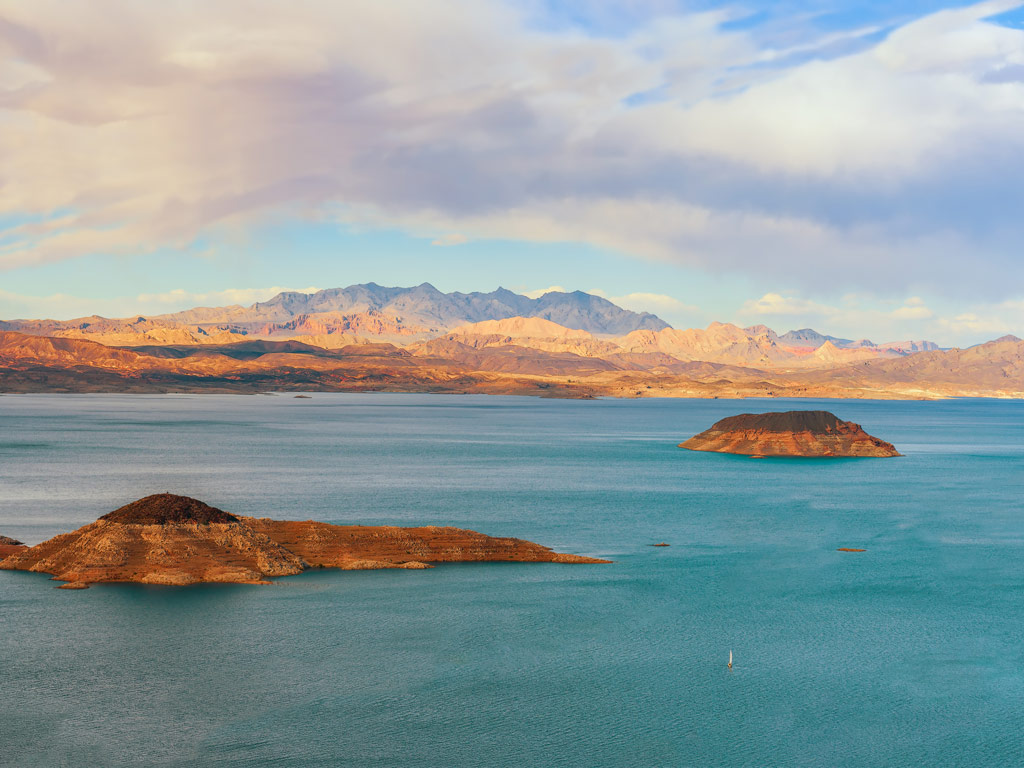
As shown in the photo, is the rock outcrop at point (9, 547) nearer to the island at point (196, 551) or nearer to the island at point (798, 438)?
the island at point (196, 551)

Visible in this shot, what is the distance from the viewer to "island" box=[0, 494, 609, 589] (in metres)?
60.5

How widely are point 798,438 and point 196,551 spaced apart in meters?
132

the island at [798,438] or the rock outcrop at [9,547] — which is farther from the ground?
the island at [798,438]

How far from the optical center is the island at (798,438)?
169 metres

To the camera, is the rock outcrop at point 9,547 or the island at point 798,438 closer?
the rock outcrop at point 9,547

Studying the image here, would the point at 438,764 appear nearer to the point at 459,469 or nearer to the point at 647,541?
the point at 647,541

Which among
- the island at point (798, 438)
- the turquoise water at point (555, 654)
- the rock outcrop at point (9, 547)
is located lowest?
the turquoise water at point (555, 654)

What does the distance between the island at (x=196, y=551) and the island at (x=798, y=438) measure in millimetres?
110750

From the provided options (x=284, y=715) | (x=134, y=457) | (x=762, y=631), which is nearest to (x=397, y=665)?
(x=284, y=715)

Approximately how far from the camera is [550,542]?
3184 inches

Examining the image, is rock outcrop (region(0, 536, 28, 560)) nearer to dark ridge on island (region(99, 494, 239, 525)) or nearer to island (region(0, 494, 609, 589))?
island (region(0, 494, 609, 589))

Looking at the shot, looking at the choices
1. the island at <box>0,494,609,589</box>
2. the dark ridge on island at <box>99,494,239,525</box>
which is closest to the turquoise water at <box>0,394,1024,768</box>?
the island at <box>0,494,609,589</box>

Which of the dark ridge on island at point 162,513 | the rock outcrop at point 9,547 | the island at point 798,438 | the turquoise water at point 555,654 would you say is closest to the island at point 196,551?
the dark ridge on island at point 162,513

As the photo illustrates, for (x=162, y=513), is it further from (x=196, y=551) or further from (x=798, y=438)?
(x=798, y=438)
